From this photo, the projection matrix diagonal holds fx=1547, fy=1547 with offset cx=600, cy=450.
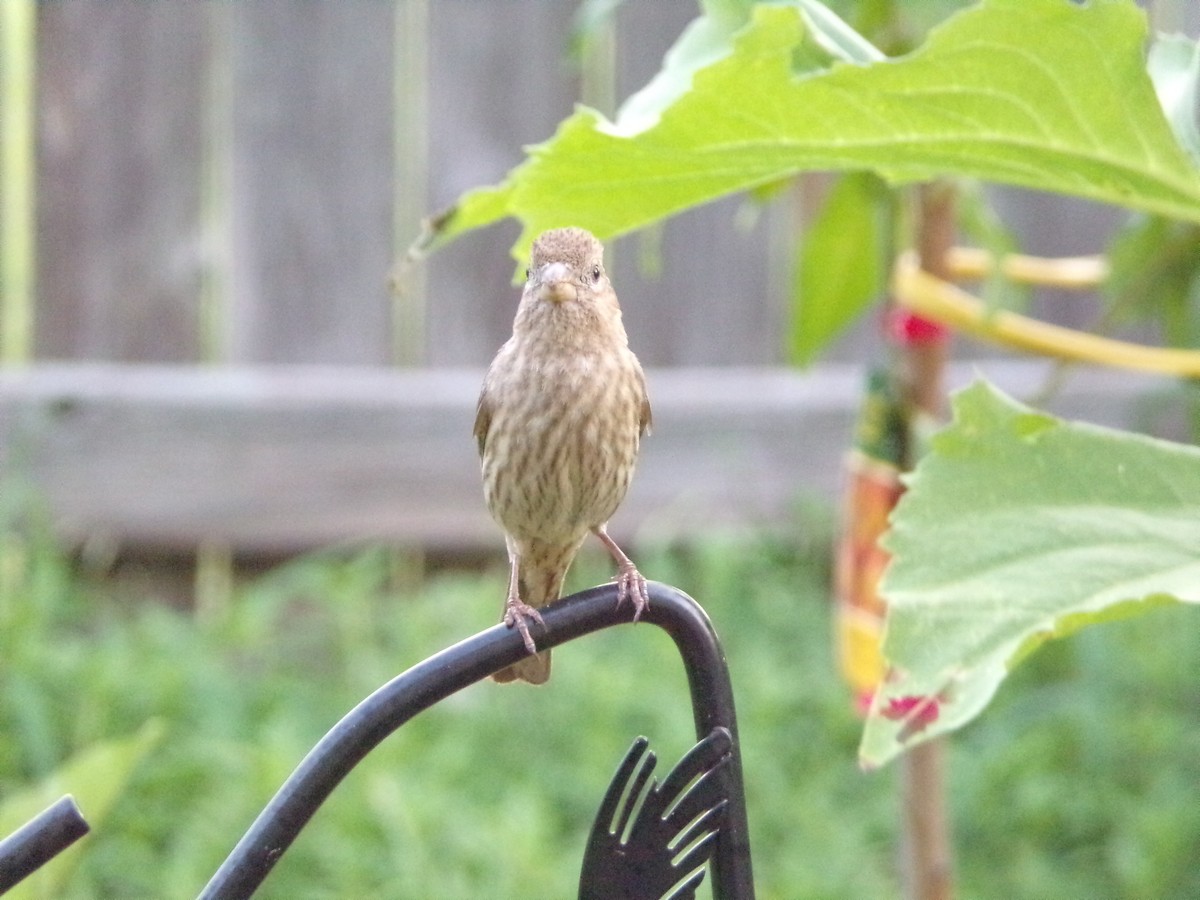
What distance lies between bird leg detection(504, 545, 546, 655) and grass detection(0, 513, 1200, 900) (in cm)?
109

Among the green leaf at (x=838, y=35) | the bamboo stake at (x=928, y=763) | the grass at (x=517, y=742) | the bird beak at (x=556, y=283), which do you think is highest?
the green leaf at (x=838, y=35)

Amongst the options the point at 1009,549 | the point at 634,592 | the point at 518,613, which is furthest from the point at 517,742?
the point at 1009,549

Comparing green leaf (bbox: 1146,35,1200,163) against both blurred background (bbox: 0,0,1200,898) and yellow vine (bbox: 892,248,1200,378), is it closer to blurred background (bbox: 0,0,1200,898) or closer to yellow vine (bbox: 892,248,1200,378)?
yellow vine (bbox: 892,248,1200,378)

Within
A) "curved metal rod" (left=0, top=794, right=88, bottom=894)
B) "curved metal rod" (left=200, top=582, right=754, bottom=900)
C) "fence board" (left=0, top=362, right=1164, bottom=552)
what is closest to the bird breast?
"curved metal rod" (left=200, top=582, right=754, bottom=900)

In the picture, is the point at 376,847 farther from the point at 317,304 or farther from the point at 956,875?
the point at 317,304

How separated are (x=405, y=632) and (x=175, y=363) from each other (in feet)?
3.86

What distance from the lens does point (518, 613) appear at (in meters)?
1.56

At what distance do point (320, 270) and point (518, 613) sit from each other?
3.11m

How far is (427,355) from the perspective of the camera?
4559mm

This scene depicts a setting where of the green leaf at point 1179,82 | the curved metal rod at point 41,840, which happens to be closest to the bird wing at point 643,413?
the green leaf at point 1179,82

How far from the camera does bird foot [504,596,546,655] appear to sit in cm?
125

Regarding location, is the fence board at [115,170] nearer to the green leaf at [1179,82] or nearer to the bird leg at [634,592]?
the bird leg at [634,592]

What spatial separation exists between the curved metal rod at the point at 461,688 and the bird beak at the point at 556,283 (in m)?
0.40

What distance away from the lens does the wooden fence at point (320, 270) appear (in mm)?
4223
